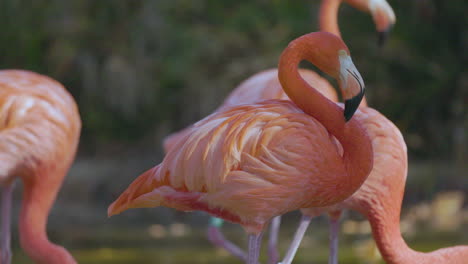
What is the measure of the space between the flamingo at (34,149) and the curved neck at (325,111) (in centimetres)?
132

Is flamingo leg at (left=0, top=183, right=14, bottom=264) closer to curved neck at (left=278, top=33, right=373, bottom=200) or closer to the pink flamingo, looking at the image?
the pink flamingo

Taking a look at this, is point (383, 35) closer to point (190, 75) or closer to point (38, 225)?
point (38, 225)

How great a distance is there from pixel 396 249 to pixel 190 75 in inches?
249

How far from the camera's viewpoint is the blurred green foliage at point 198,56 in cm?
909

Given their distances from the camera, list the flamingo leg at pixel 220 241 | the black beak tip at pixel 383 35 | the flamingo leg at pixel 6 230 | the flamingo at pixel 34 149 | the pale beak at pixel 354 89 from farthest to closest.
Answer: the flamingo leg at pixel 220 241
the black beak tip at pixel 383 35
the flamingo leg at pixel 6 230
the flamingo at pixel 34 149
the pale beak at pixel 354 89

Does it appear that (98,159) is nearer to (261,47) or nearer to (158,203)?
(261,47)

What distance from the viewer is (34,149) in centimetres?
390

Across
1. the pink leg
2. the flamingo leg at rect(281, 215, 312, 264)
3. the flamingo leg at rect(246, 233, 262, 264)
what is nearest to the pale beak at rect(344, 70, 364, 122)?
the flamingo leg at rect(246, 233, 262, 264)

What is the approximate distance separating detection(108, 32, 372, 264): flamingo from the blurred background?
4.11 metres

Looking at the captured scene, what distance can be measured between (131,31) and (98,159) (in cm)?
162

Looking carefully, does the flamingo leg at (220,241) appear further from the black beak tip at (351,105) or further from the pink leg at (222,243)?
the black beak tip at (351,105)

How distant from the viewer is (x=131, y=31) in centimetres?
1014

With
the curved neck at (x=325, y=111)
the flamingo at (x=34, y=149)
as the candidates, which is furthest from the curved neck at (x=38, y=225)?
the curved neck at (x=325, y=111)

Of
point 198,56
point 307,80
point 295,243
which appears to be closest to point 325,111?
point 295,243
